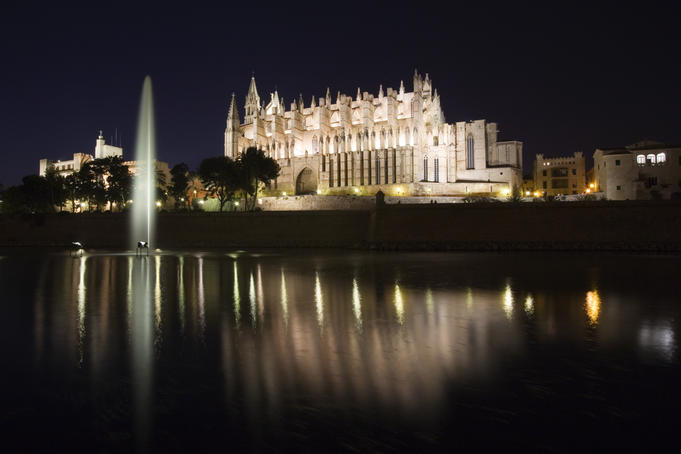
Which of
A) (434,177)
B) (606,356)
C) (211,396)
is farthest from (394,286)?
(434,177)

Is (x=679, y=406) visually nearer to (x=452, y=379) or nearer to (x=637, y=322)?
(x=452, y=379)

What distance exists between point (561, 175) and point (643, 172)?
16833 millimetres

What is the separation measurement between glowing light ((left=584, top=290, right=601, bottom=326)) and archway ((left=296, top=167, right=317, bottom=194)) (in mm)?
57040

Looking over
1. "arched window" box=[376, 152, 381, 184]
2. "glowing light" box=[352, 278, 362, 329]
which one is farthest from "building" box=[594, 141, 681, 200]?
"glowing light" box=[352, 278, 362, 329]

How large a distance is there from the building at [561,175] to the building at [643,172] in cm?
1335

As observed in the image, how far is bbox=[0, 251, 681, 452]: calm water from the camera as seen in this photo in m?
4.46

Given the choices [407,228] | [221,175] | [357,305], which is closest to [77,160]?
[221,175]

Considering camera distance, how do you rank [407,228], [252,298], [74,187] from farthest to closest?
[74,187], [407,228], [252,298]

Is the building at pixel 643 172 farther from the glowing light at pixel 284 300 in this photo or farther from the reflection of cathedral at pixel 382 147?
the glowing light at pixel 284 300

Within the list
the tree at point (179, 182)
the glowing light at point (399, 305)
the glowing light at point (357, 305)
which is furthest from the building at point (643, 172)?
the tree at point (179, 182)

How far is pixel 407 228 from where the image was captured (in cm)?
3331

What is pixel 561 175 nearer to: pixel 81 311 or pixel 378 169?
pixel 378 169

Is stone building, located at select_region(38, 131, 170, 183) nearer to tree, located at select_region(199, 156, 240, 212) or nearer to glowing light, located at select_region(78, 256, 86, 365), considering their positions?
tree, located at select_region(199, 156, 240, 212)

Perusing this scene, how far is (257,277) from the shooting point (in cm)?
1688
